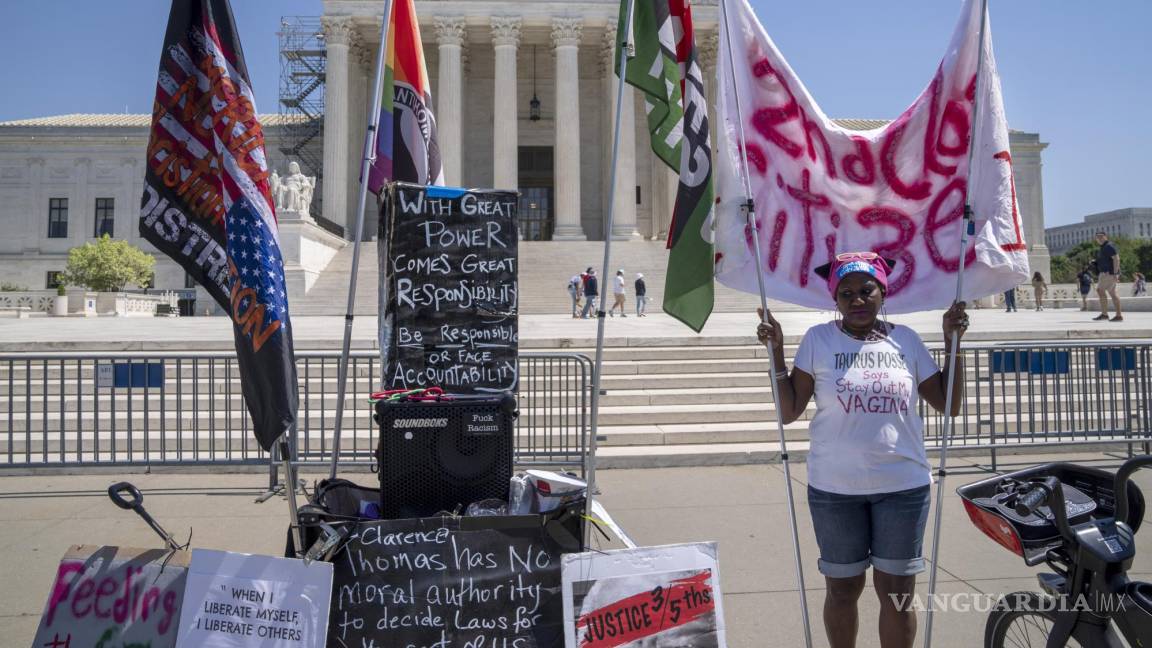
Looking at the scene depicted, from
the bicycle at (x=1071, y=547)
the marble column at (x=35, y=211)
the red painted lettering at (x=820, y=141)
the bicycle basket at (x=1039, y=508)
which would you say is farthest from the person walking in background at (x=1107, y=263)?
the marble column at (x=35, y=211)

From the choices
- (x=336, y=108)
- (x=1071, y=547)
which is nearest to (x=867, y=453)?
(x=1071, y=547)

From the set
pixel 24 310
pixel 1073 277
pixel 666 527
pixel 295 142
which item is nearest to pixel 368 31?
pixel 295 142

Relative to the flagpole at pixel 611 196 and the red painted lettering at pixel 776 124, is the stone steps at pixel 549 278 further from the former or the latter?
the flagpole at pixel 611 196

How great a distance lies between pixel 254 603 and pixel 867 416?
2.49m

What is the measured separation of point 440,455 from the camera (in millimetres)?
3523

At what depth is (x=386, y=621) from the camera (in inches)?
123

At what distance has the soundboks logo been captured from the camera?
348 centimetres

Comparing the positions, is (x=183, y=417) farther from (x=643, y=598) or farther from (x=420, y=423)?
(x=643, y=598)

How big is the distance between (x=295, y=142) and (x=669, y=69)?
50.2m

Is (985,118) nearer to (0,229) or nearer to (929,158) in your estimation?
(929,158)

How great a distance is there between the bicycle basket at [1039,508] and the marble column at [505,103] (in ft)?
118

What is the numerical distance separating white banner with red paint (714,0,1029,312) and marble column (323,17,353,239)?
35.9m

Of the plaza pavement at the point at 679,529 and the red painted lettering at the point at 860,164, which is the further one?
the plaza pavement at the point at 679,529

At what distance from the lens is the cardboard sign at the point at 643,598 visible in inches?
118
